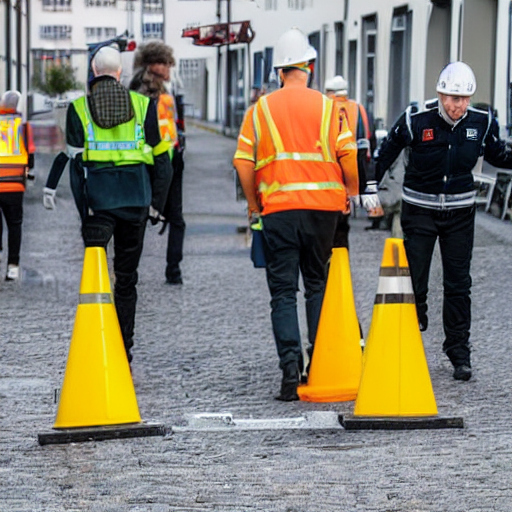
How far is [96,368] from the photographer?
6.86 meters

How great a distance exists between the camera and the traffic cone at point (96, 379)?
6.78 metres

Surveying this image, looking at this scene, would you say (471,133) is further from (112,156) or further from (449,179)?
(112,156)

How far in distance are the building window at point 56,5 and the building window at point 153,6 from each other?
4.91m

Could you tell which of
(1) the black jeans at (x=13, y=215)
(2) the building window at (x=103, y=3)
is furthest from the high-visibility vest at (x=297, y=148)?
(2) the building window at (x=103, y=3)

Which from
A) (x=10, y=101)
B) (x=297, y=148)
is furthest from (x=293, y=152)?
(x=10, y=101)

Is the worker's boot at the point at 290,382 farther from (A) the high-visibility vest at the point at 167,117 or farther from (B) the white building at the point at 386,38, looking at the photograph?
(B) the white building at the point at 386,38

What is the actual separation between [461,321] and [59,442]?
272cm

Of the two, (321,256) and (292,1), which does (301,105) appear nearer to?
(321,256)

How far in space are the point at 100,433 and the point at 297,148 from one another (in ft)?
5.97

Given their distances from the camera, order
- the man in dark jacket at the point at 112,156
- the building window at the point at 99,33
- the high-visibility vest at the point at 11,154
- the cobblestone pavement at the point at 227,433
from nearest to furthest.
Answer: the cobblestone pavement at the point at 227,433 → the man in dark jacket at the point at 112,156 → the high-visibility vest at the point at 11,154 → the building window at the point at 99,33

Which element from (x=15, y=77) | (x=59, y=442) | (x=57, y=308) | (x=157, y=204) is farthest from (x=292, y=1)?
(x=59, y=442)

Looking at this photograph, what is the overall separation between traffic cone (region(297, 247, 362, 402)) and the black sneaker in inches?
25.8

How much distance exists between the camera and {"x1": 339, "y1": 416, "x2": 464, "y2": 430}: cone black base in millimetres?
6887

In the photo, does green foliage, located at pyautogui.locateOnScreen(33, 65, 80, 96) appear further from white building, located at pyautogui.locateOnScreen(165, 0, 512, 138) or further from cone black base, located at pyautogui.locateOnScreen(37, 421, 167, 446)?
cone black base, located at pyautogui.locateOnScreen(37, 421, 167, 446)
